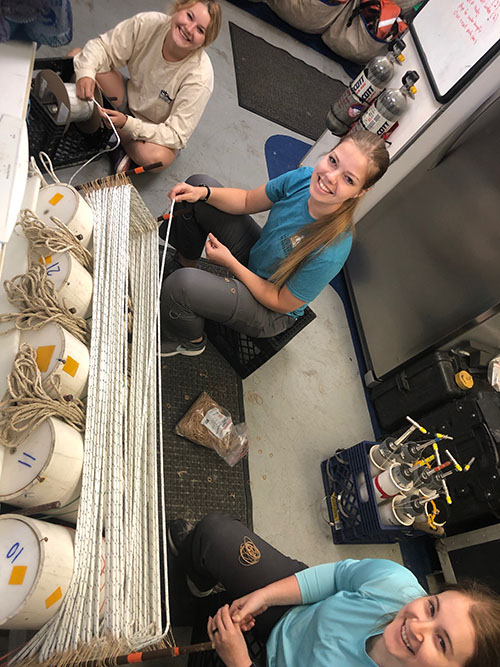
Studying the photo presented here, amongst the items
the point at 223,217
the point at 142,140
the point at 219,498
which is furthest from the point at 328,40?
the point at 219,498

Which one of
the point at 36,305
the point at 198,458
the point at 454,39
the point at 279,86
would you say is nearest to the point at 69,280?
the point at 36,305

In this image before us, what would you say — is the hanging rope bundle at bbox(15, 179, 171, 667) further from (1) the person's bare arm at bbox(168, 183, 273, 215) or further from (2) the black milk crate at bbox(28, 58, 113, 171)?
(2) the black milk crate at bbox(28, 58, 113, 171)

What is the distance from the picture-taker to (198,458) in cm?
174

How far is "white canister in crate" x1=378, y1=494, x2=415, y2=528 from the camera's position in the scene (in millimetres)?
1631

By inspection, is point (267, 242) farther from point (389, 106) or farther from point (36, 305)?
point (389, 106)

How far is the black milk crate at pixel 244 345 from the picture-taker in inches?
73.6

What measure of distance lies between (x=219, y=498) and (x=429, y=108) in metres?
1.97

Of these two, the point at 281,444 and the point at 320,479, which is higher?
the point at 281,444

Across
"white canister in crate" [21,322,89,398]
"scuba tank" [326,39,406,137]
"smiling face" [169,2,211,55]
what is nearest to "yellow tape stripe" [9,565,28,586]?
"white canister in crate" [21,322,89,398]

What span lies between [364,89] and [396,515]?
2019 mm

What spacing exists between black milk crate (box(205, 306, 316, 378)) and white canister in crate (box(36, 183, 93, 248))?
766 millimetres

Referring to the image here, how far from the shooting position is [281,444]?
201 cm

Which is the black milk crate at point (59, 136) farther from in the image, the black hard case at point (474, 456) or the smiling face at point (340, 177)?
the black hard case at point (474, 456)

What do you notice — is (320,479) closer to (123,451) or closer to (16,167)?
(123,451)
